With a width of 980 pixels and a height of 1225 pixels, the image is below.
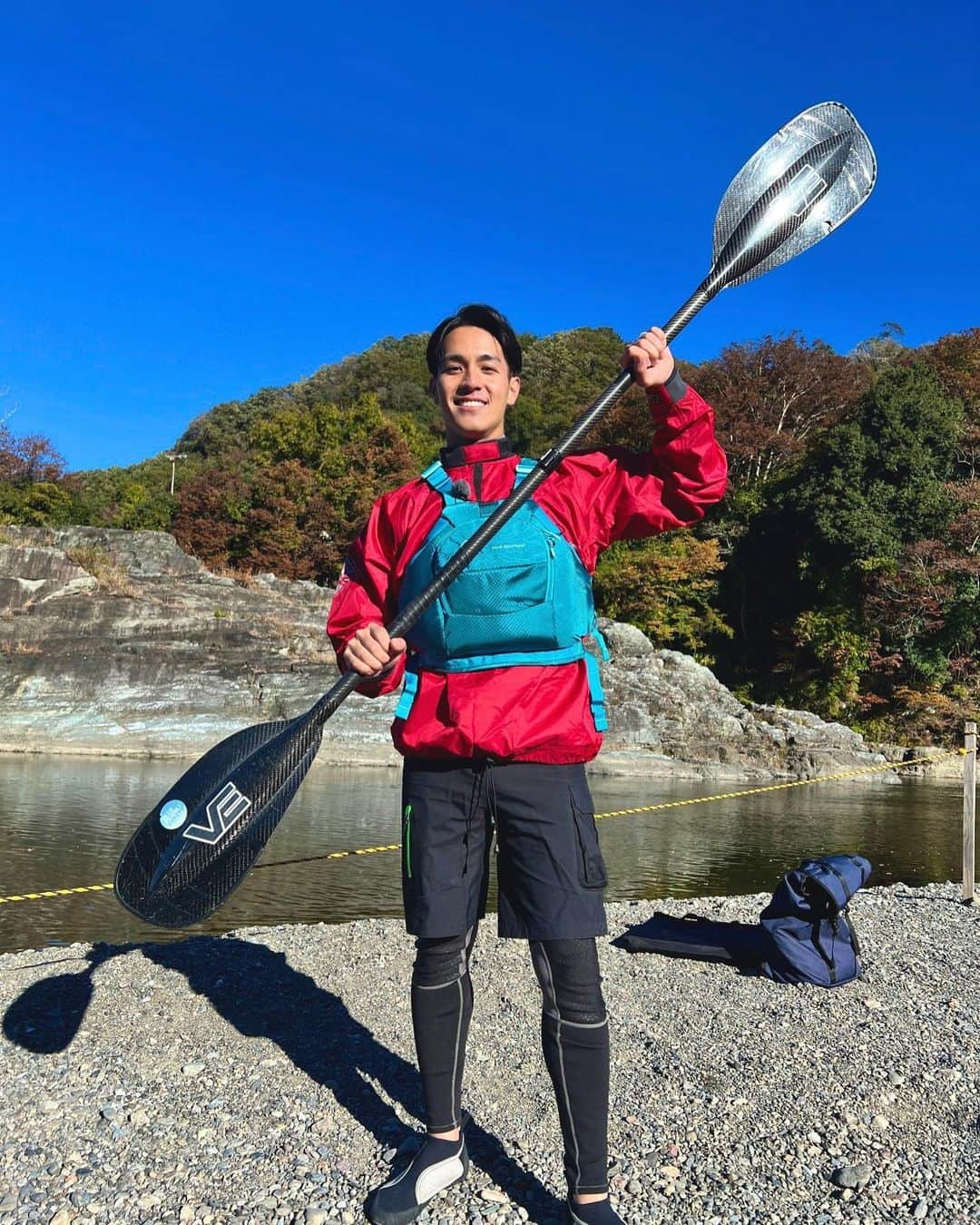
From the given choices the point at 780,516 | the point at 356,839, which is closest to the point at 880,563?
the point at 780,516

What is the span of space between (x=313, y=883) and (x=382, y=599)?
5103 millimetres

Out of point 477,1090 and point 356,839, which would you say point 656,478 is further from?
point 356,839

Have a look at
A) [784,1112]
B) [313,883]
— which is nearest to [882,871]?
[313,883]

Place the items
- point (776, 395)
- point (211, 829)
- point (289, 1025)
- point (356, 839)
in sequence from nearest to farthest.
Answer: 1. point (211, 829)
2. point (289, 1025)
3. point (356, 839)
4. point (776, 395)

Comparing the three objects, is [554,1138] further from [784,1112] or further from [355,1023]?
[355,1023]

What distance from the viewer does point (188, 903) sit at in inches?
88.5

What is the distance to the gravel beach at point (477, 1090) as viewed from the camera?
2.04 meters

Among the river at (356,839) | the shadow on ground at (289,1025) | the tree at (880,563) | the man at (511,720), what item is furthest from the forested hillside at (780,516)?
the man at (511,720)

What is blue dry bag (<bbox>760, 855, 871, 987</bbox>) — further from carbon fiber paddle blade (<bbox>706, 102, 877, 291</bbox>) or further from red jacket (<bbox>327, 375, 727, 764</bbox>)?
carbon fiber paddle blade (<bbox>706, 102, 877, 291</bbox>)

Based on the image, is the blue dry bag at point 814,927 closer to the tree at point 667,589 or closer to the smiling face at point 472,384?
the smiling face at point 472,384

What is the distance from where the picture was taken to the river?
5.93m

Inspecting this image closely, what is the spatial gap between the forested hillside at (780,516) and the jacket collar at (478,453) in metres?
22.7

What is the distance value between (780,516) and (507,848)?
2762 centimetres

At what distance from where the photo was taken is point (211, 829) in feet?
7.48
